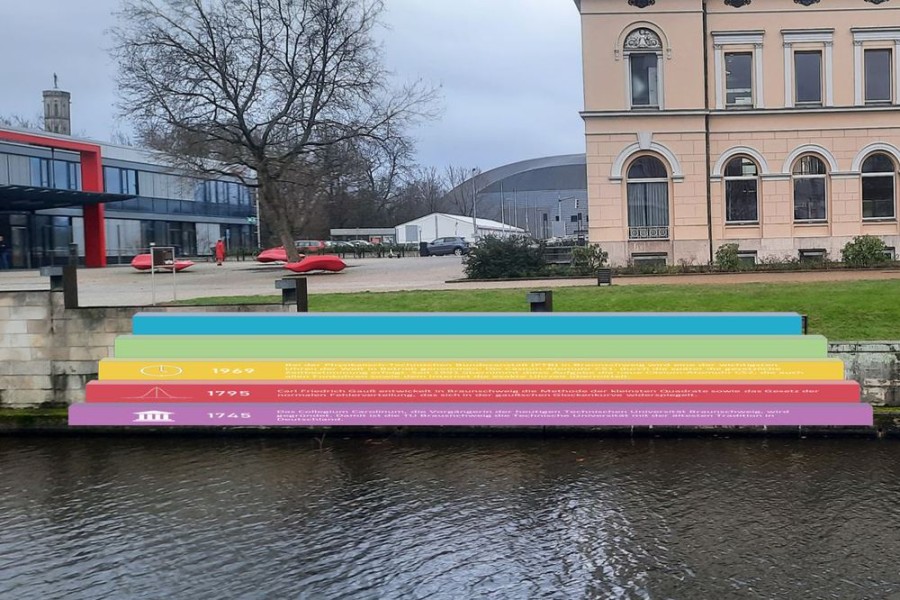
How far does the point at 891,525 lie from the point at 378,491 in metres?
4.48

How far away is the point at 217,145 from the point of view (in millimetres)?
35906

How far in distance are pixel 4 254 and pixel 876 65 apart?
38421 millimetres

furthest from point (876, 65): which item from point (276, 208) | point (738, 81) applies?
point (276, 208)

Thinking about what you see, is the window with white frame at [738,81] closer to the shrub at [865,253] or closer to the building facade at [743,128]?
the building facade at [743,128]

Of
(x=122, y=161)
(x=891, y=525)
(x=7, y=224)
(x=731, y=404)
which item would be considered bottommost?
(x=891, y=525)

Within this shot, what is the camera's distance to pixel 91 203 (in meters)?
46.1

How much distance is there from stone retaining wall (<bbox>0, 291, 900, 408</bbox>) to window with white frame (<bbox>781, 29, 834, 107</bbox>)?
2576 centimetres

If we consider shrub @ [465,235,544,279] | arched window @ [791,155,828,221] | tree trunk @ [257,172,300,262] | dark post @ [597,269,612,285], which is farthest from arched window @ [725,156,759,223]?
tree trunk @ [257,172,300,262]

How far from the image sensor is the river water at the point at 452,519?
686 centimetres

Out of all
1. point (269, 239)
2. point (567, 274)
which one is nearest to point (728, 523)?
point (567, 274)

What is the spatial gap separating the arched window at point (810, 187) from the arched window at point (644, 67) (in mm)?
5469

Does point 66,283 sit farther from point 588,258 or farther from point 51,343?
point 588,258

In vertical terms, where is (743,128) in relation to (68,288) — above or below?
above

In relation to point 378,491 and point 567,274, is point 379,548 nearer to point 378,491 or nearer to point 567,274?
point 378,491
